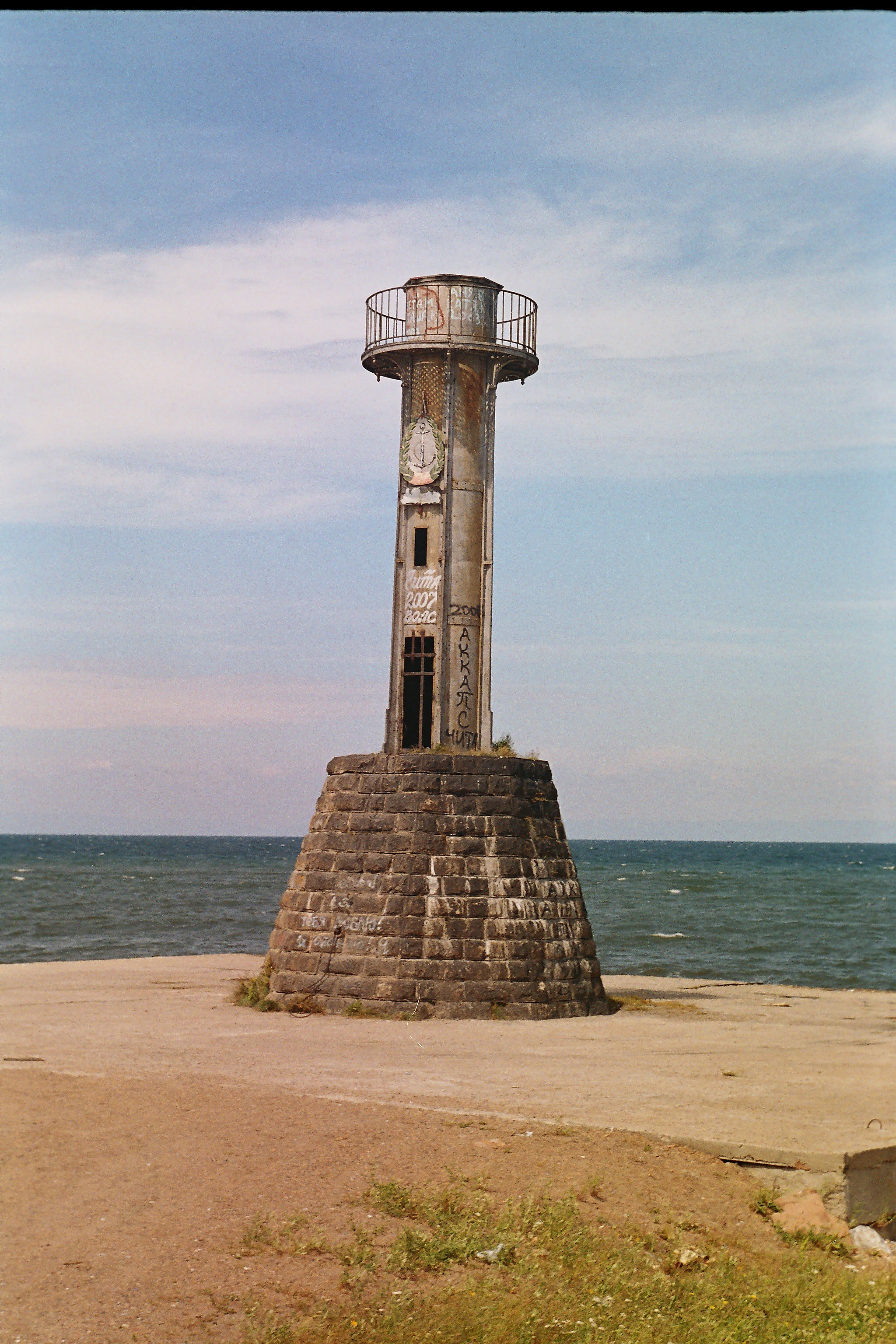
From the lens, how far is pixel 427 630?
67.8ft

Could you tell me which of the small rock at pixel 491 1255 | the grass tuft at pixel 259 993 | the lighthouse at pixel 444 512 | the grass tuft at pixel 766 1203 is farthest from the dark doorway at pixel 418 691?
the small rock at pixel 491 1255

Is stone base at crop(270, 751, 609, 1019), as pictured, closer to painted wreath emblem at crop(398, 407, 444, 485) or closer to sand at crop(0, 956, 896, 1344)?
sand at crop(0, 956, 896, 1344)

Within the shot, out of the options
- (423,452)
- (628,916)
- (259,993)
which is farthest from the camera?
(628,916)

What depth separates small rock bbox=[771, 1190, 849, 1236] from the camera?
10.6 meters

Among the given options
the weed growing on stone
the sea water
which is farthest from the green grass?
the sea water

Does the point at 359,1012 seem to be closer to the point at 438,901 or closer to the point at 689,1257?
the point at 438,901

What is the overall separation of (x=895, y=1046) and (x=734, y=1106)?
7599 mm

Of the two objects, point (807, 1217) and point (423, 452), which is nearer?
point (807, 1217)

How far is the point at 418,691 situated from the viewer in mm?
20672

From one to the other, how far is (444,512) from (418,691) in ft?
9.03

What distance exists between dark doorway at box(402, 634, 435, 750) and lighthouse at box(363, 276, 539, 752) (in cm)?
1

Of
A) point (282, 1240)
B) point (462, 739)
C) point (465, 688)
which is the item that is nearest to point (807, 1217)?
point (282, 1240)

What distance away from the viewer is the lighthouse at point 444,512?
20562 mm

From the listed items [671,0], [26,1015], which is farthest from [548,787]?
[671,0]
